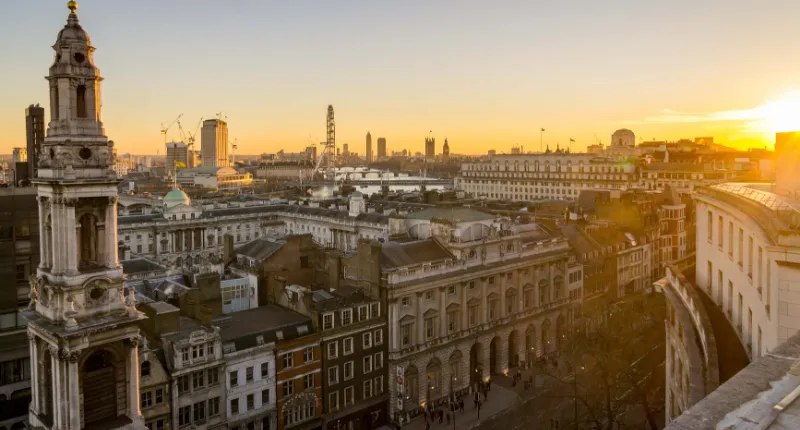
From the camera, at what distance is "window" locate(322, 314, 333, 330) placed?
53125 millimetres

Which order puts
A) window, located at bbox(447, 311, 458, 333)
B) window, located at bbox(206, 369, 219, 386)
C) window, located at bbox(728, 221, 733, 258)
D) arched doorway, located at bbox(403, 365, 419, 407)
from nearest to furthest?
window, located at bbox(728, 221, 733, 258) < window, located at bbox(206, 369, 219, 386) < arched doorway, located at bbox(403, 365, 419, 407) < window, located at bbox(447, 311, 458, 333)

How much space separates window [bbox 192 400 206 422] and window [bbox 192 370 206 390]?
1196 millimetres

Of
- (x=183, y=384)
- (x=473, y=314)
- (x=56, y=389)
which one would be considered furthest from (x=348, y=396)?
(x=56, y=389)

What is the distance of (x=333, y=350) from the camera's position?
53969mm

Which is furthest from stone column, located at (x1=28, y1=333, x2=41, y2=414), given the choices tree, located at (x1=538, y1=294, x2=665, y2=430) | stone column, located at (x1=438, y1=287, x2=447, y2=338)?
stone column, located at (x1=438, y1=287, x2=447, y2=338)

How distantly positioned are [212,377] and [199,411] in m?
2.40

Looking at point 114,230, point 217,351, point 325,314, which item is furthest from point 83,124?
point 325,314

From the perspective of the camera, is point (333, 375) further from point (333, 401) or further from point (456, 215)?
point (456, 215)

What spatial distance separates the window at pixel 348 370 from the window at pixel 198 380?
12698mm

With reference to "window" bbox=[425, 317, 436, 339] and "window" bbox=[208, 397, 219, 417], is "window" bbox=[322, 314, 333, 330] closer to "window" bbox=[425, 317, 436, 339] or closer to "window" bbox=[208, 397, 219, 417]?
"window" bbox=[208, 397, 219, 417]

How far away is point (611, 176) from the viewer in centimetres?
17225

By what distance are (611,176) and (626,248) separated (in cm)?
8367

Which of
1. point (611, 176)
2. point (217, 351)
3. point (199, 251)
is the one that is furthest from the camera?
point (611, 176)

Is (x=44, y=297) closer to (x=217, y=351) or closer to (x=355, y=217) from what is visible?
(x=217, y=351)
